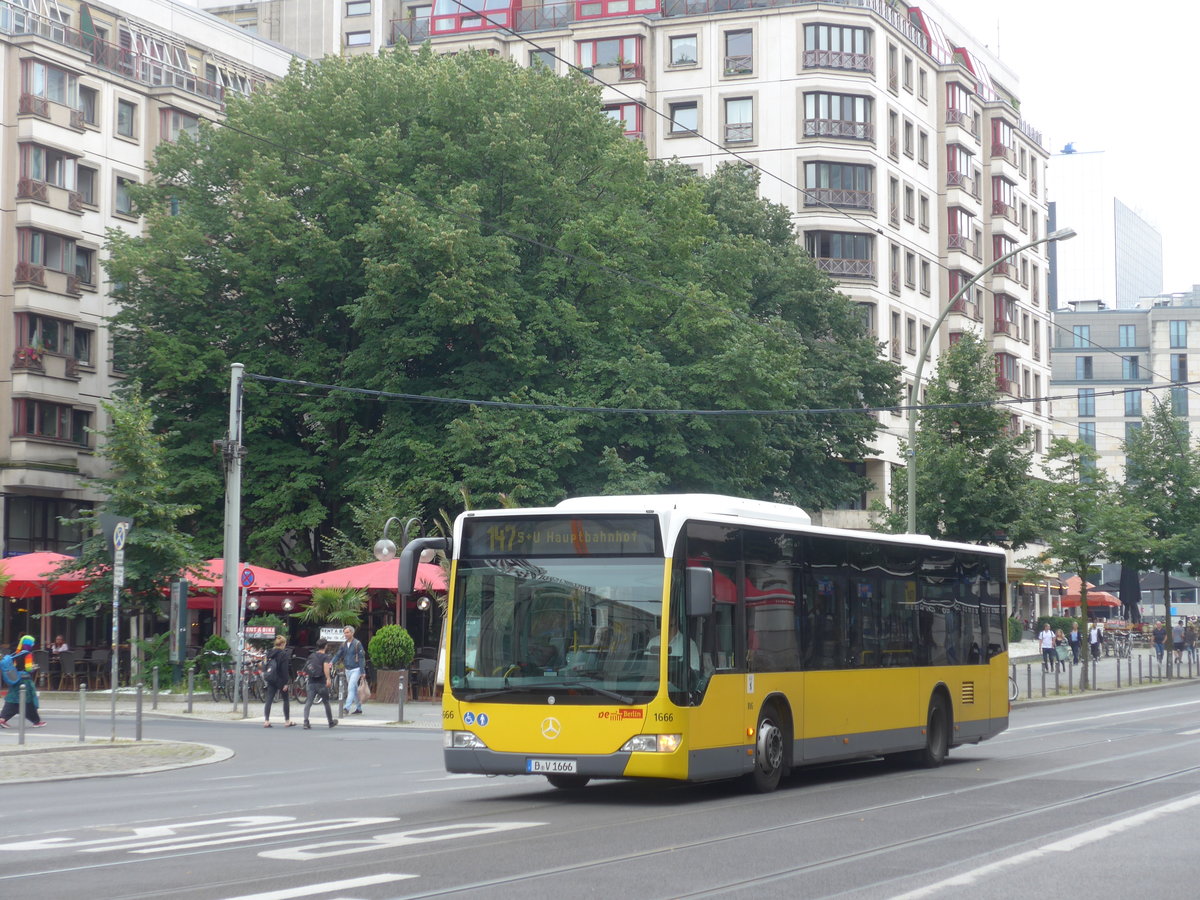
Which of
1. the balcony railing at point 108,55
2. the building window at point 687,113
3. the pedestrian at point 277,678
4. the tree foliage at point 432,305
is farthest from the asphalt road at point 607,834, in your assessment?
the building window at point 687,113

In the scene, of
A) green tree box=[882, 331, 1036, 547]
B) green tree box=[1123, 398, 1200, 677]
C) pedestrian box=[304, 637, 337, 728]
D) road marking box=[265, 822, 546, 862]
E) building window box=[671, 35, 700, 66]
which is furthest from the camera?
building window box=[671, 35, 700, 66]

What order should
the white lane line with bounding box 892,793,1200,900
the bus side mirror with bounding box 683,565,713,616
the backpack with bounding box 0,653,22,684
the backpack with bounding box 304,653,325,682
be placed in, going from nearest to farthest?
the white lane line with bounding box 892,793,1200,900, the bus side mirror with bounding box 683,565,713,616, the backpack with bounding box 0,653,22,684, the backpack with bounding box 304,653,325,682

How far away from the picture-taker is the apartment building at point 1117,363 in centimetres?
13950

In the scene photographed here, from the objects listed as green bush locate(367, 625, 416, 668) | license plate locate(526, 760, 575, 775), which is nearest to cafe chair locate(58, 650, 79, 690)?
green bush locate(367, 625, 416, 668)

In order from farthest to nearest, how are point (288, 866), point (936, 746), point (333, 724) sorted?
point (333, 724), point (936, 746), point (288, 866)

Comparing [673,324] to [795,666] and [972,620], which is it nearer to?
[972,620]

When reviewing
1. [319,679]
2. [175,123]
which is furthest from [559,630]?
[175,123]

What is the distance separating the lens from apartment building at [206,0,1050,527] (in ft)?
237

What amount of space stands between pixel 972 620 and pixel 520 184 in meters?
24.8

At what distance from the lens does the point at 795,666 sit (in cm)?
1722

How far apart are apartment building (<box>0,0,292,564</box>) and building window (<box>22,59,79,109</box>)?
0.13ft

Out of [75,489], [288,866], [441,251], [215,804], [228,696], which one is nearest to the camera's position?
[288,866]

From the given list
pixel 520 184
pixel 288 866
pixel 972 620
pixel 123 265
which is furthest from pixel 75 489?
pixel 288 866

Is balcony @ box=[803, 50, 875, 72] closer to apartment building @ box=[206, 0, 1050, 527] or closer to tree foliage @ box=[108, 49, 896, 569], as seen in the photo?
apartment building @ box=[206, 0, 1050, 527]
